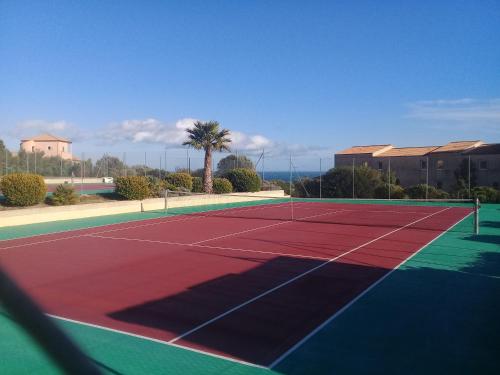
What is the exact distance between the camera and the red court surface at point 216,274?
24.8 ft

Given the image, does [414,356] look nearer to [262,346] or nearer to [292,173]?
[262,346]

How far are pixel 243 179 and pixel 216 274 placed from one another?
2595 centimetres

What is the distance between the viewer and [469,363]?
20.2 ft

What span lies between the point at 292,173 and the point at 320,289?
27.8 metres

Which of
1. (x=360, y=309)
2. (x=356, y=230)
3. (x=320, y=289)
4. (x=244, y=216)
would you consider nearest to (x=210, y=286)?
(x=320, y=289)

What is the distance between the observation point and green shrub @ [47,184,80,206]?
2358cm

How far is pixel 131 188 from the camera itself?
27.4 meters

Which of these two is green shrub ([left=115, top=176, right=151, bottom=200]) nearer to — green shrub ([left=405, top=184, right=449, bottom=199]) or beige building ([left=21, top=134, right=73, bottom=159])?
beige building ([left=21, top=134, right=73, bottom=159])

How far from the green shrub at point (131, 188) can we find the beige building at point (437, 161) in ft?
60.0

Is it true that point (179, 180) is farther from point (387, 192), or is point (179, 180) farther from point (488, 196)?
point (488, 196)

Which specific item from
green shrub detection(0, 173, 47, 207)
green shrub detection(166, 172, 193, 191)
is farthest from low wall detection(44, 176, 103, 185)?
green shrub detection(0, 173, 47, 207)

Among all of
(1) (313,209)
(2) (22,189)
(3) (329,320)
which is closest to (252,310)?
(3) (329,320)

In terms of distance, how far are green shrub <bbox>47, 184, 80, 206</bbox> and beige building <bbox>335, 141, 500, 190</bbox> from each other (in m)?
22.8

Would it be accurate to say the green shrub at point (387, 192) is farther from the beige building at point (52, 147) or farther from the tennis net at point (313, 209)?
the beige building at point (52, 147)
